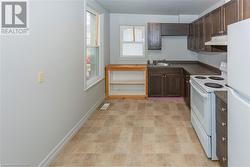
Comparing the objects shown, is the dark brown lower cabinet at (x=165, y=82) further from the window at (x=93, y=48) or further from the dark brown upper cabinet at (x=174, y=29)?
the window at (x=93, y=48)

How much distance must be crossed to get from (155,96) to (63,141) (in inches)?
154

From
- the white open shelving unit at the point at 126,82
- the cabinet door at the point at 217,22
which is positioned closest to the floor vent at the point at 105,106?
the white open shelving unit at the point at 126,82

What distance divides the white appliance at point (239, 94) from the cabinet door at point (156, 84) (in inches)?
191

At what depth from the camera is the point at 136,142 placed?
148 inches

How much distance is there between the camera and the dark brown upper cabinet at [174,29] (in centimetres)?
725

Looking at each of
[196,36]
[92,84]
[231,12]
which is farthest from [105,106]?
[231,12]

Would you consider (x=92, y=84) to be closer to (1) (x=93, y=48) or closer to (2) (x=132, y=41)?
(1) (x=93, y=48)

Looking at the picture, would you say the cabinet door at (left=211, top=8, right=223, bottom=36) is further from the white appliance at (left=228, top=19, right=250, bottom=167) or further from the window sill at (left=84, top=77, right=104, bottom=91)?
the window sill at (left=84, top=77, right=104, bottom=91)

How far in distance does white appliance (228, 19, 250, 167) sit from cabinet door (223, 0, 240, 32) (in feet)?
5.18

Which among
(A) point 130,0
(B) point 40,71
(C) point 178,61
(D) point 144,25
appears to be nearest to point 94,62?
(A) point 130,0

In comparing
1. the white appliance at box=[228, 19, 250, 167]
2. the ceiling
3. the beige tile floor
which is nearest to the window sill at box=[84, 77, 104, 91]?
the beige tile floor

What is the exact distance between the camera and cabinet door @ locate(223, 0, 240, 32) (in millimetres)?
3439

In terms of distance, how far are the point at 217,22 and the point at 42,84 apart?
3206 mm

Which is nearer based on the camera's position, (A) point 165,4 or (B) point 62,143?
(B) point 62,143
